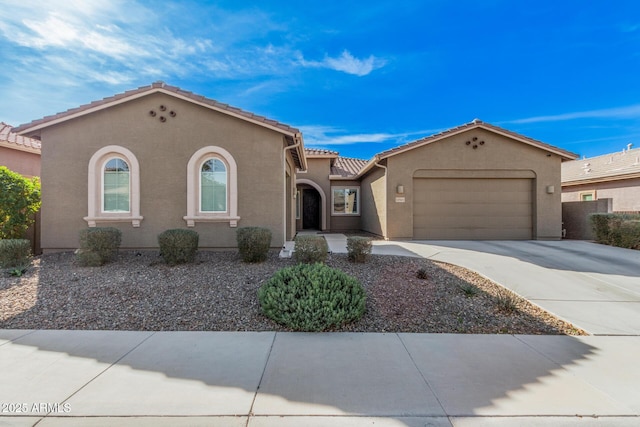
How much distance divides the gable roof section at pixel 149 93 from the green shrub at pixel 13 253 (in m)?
3.71

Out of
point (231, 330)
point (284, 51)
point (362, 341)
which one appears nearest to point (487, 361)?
point (362, 341)

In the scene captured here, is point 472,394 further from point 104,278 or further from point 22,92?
point 22,92

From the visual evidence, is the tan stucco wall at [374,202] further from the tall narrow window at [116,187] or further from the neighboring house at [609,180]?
the neighboring house at [609,180]

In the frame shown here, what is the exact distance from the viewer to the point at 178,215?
9.45 metres

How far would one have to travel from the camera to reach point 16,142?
11.6m

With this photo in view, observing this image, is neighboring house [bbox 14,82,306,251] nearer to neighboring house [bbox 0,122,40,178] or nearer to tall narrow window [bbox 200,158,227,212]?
tall narrow window [bbox 200,158,227,212]

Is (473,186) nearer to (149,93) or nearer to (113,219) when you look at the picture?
(149,93)

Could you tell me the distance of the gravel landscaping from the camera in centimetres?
492

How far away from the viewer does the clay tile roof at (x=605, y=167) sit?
1664 cm

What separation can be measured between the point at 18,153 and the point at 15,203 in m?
4.72

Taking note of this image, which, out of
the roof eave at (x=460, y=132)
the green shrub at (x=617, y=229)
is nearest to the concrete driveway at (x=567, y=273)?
the green shrub at (x=617, y=229)

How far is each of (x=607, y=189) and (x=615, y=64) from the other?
7.31 m

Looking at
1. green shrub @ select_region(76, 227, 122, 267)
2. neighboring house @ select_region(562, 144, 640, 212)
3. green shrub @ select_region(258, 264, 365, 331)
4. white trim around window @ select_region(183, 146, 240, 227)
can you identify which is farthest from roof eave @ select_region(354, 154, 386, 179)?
neighboring house @ select_region(562, 144, 640, 212)

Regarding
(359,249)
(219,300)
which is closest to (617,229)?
(359,249)
